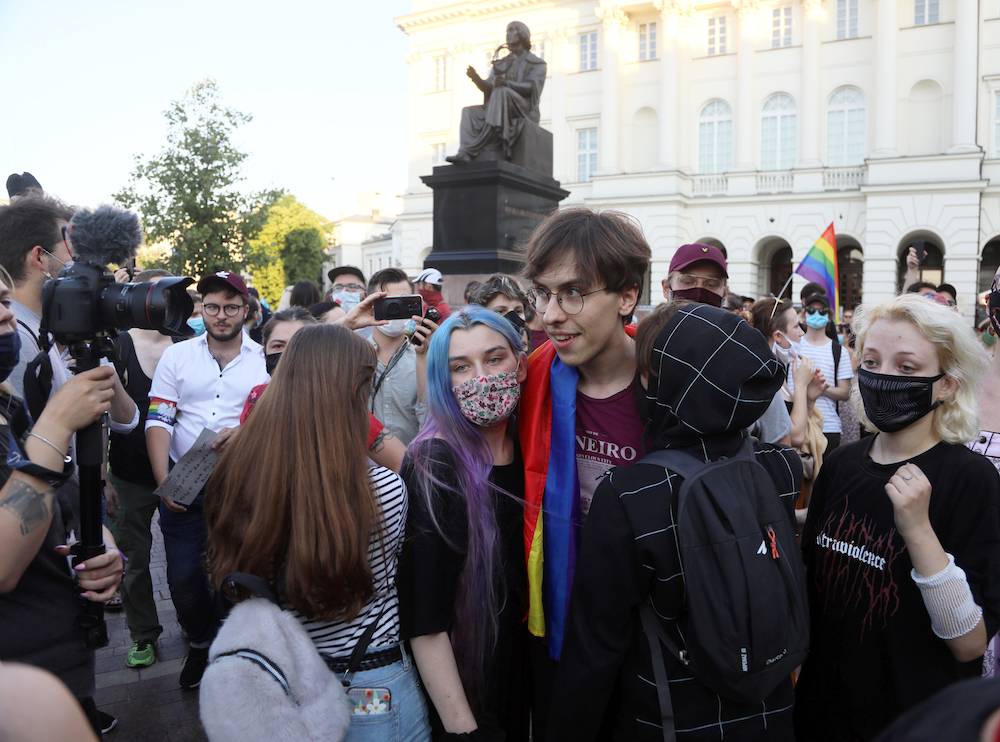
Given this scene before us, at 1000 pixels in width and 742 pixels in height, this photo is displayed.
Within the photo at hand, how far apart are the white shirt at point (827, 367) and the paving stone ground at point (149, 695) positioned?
5913 mm

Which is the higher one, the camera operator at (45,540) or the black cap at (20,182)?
the black cap at (20,182)

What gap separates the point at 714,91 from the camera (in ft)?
120

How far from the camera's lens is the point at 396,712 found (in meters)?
2.16

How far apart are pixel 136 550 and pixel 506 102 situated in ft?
23.1

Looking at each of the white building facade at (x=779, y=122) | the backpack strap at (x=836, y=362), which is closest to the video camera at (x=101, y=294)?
the backpack strap at (x=836, y=362)

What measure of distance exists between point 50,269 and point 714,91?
37918mm

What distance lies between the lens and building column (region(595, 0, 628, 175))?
124 ft

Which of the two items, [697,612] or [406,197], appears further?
[406,197]

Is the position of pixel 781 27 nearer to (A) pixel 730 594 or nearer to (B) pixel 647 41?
(B) pixel 647 41

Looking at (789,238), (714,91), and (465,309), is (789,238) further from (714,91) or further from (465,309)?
(465,309)

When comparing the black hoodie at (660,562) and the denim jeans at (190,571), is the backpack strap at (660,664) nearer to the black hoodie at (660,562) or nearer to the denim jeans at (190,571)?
the black hoodie at (660,562)

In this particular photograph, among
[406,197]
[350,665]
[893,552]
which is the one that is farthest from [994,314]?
[406,197]

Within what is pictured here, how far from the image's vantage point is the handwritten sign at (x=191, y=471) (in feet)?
12.8

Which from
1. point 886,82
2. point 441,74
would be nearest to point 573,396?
point 886,82
